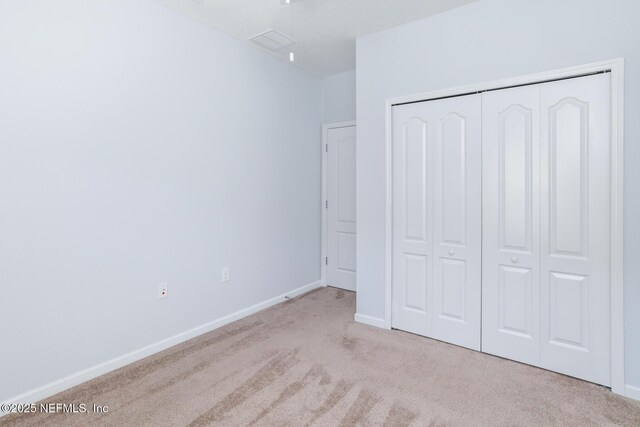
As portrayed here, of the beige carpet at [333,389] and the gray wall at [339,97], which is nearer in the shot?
the beige carpet at [333,389]

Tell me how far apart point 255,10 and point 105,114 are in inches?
54.5

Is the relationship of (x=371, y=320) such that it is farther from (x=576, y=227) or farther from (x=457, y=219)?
(x=576, y=227)

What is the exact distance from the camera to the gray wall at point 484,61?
2076mm

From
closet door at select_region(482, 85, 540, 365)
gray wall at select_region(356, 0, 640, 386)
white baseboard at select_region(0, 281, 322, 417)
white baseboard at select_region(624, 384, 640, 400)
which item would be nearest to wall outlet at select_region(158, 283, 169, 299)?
white baseboard at select_region(0, 281, 322, 417)

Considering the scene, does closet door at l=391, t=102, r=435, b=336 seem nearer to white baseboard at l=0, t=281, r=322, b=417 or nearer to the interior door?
the interior door

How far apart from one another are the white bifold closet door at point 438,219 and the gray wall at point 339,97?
47.7 inches

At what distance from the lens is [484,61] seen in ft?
8.45

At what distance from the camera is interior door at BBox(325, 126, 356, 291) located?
4.17 metres

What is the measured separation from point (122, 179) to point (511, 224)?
111 inches

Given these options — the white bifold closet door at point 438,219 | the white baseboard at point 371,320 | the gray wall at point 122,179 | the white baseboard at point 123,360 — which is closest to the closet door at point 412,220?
the white bifold closet door at point 438,219

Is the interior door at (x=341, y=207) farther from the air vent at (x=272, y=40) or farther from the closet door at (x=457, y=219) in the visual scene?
the closet door at (x=457, y=219)

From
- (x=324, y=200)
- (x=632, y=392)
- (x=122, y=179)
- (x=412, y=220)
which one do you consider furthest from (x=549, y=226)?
(x=122, y=179)

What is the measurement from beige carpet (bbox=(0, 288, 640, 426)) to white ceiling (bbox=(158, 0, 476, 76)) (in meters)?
2.60

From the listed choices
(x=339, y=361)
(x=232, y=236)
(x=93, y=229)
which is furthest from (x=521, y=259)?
(x=93, y=229)
